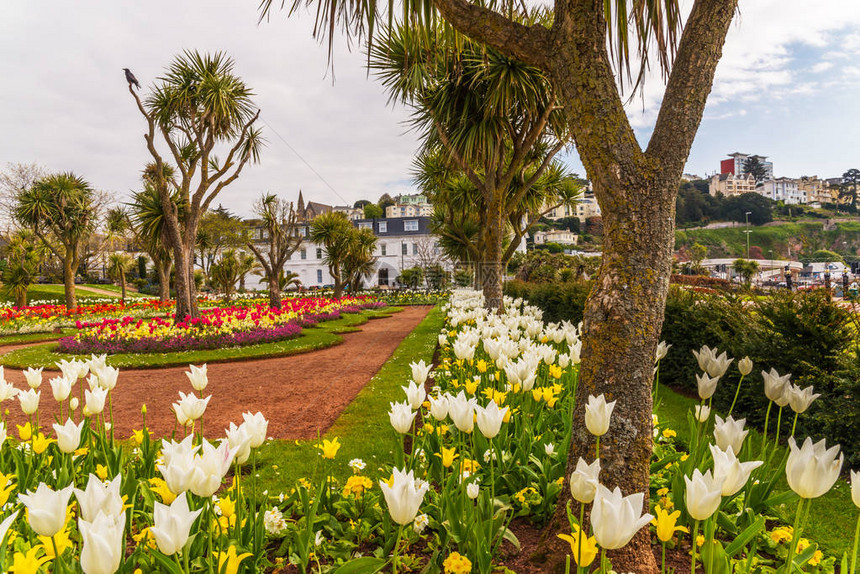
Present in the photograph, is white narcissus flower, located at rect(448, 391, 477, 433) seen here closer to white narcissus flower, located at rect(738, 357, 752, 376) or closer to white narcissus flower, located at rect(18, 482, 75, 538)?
white narcissus flower, located at rect(18, 482, 75, 538)


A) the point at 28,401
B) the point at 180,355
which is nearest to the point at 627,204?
the point at 28,401

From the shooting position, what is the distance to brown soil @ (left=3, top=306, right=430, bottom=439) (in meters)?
5.25

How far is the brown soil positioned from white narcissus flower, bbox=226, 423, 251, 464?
313 centimetres

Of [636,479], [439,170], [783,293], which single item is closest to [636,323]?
[636,479]

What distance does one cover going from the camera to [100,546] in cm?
105

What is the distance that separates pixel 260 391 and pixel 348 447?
3.16 m

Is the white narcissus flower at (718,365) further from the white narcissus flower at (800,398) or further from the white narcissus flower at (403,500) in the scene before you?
the white narcissus flower at (403,500)

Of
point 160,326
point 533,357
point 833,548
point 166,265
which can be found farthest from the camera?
point 166,265

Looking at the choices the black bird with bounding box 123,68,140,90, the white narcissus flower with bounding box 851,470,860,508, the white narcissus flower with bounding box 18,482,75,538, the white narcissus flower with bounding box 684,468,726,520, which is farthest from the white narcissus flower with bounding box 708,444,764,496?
the black bird with bounding box 123,68,140,90

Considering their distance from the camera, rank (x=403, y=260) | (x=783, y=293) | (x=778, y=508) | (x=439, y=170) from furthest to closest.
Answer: (x=403, y=260) → (x=439, y=170) → (x=783, y=293) → (x=778, y=508)

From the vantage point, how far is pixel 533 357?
292 cm

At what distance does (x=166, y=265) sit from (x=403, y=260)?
106 feet

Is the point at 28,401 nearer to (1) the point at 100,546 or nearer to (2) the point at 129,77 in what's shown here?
(1) the point at 100,546

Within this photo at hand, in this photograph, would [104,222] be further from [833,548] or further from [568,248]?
[568,248]
